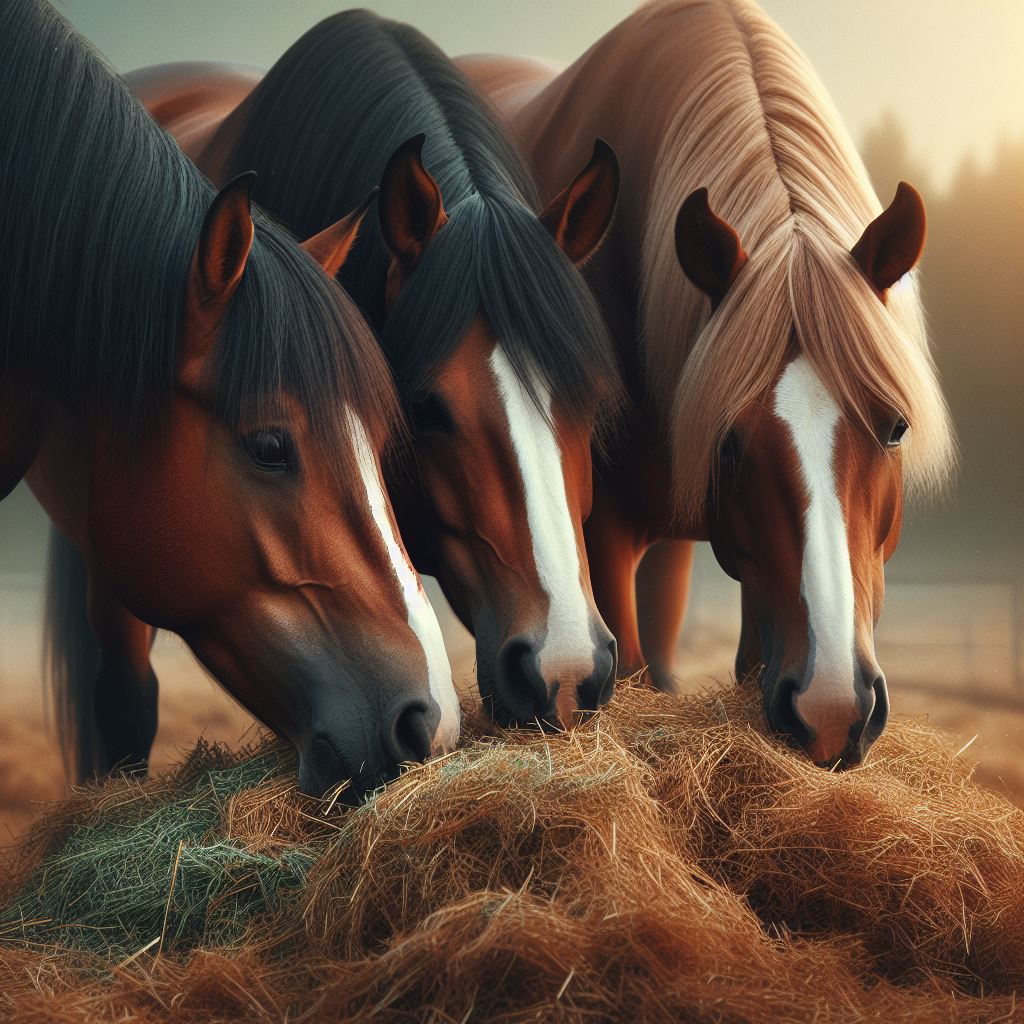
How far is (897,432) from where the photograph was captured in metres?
1.74

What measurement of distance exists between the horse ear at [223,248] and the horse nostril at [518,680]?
0.57 meters

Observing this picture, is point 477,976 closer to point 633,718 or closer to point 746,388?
point 633,718

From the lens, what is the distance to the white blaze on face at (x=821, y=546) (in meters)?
1.55

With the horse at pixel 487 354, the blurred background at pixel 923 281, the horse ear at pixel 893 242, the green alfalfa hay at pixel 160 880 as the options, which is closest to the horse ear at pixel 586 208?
the horse at pixel 487 354

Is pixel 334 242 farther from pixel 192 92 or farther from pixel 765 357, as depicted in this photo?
pixel 192 92

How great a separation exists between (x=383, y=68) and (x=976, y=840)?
1.59 m

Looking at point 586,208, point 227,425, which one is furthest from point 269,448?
point 586,208

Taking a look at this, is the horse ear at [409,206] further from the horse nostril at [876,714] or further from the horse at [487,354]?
the horse nostril at [876,714]

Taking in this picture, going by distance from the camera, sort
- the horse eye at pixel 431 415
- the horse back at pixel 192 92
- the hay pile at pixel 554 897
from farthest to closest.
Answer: the horse back at pixel 192 92 → the horse eye at pixel 431 415 → the hay pile at pixel 554 897

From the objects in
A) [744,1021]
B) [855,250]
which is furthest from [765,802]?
[855,250]

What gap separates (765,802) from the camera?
4.72 ft

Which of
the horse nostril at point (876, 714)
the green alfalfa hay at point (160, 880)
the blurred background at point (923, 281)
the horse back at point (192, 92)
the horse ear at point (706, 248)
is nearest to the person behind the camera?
the green alfalfa hay at point (160, 880)

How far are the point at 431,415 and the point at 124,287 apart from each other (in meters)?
0.44

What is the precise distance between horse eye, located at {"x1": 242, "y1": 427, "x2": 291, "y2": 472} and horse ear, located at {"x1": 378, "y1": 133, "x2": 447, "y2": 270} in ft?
1.49
